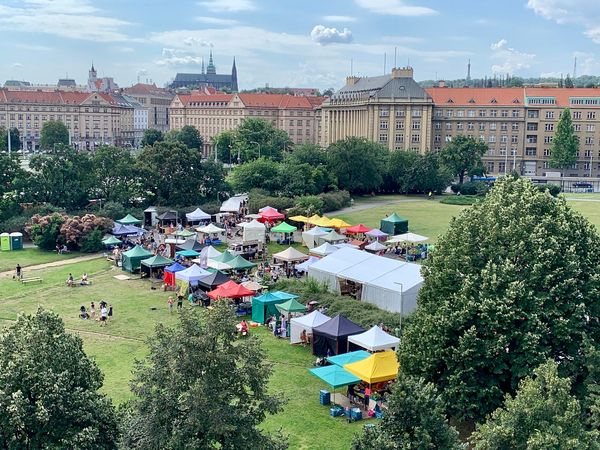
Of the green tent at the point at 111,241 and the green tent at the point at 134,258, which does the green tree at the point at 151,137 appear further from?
the green tent at the point at 134,258

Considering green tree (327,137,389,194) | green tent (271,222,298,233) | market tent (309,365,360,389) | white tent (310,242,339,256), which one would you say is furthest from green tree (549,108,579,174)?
market tent (309,365,360,389)

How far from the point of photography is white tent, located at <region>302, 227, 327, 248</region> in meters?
46.8

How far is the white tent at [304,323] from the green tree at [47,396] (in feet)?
42.3

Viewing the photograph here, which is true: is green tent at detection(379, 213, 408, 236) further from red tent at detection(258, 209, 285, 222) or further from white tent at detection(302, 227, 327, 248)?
red tent at detection(258, 209, 285, 222)

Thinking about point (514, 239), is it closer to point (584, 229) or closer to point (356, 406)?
point (584, 229)

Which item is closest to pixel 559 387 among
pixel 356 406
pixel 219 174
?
pixel 356 406

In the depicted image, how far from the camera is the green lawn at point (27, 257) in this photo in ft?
143

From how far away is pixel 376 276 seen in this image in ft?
107

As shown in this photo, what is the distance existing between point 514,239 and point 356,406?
7.61 meters

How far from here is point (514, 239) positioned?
21.2 metres

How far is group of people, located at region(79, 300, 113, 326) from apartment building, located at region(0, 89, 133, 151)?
11806 cm

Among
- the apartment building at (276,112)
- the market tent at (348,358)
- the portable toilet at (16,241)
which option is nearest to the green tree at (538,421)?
the market tent at (348,358)

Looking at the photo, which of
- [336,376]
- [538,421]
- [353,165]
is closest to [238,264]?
[336,376]

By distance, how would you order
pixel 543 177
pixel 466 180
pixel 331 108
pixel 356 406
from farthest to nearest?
pixel 331 108, pixel 543 177, pixel 466 180, pixel 356 406
